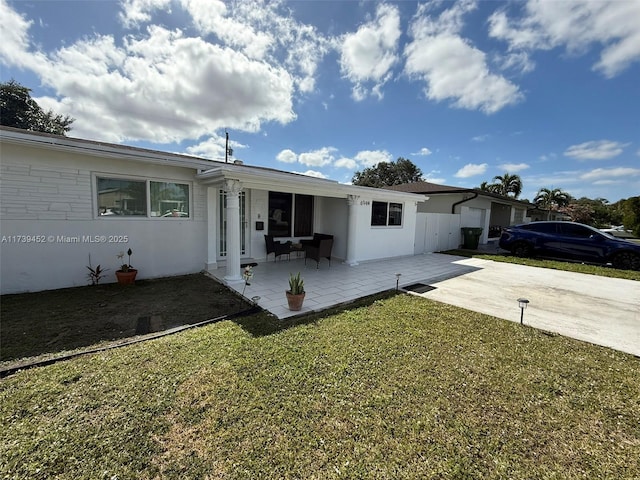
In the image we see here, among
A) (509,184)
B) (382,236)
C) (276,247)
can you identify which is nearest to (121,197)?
(276,247)

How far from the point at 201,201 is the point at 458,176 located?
29.3m

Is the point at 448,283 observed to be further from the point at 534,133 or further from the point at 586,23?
the point at 534,133

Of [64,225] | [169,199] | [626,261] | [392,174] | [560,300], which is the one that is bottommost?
[560,300]

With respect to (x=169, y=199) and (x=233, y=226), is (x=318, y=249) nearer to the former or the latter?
(x=233, y=226)

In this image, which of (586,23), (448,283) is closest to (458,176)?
(586,23)

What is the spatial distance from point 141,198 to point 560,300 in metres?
10.1

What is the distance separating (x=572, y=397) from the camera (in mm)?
2627

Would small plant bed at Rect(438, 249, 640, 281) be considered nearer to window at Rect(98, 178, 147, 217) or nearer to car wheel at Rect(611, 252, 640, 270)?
car wheel at Rect(611, 252, 640, 270)

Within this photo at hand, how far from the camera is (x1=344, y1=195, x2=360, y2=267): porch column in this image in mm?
8391

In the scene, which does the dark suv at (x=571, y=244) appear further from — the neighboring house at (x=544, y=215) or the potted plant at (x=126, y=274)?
the neighboring house at (x=544, y=215)

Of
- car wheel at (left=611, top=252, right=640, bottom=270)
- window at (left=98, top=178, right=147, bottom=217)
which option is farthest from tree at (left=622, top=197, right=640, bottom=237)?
window at (left=98, top=178, right=147, bottom=217)

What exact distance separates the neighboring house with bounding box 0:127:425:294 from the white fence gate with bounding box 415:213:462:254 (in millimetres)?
4229

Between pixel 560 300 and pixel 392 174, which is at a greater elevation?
pixel 392 174

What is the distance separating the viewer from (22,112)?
22.0m
